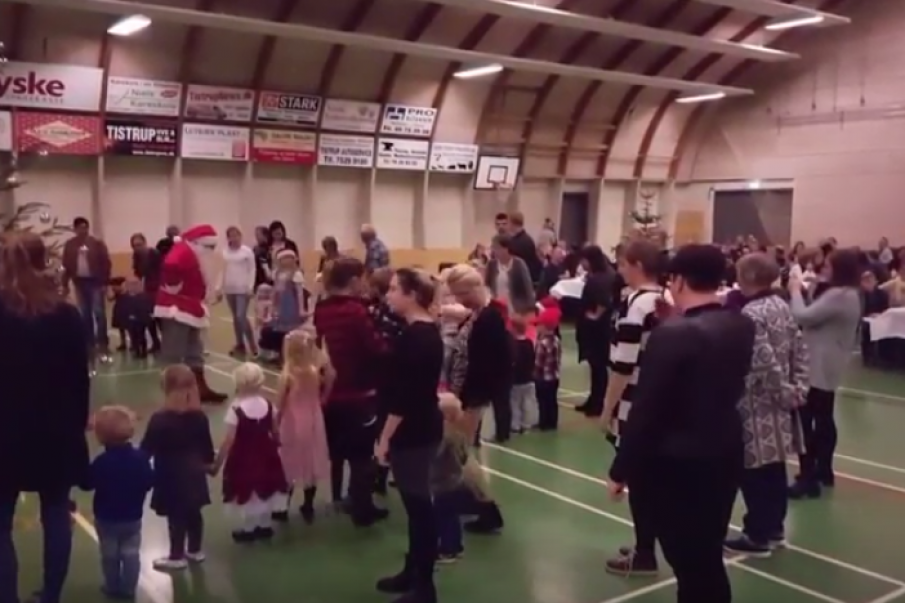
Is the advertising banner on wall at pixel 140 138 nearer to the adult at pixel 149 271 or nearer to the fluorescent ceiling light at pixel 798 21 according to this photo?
the adult at pixel 149 271

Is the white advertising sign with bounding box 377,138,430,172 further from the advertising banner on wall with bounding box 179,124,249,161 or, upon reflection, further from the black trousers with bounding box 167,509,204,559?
the black trousers with bounding box 167,509,204,559

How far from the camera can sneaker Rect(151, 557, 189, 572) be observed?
4168 millimetres

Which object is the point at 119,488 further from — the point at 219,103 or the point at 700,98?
the point at 700,98

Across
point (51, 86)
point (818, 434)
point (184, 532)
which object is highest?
point (51, 86)

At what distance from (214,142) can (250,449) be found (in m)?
12.5

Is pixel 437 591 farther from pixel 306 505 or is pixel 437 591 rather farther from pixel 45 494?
pixel 45 494

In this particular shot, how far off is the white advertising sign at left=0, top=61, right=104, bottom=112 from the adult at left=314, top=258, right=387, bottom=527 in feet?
36.0

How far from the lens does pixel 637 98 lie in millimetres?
21312

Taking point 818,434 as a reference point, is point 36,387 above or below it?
above

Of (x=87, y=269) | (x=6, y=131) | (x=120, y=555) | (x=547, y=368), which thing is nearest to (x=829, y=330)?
(x=547, y=368)

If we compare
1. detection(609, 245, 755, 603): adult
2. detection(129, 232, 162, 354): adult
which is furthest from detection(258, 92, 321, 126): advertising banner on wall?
detection(609, 245, 755, 603): adult

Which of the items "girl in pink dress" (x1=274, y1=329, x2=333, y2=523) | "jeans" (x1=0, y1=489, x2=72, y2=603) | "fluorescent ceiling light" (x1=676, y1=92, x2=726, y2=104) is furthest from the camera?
"fluorescent ceiling light" (x1=676, y1=92, x2=726, y2=104)

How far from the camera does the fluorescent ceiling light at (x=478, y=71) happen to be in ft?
55.9

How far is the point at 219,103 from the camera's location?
15820 mm
